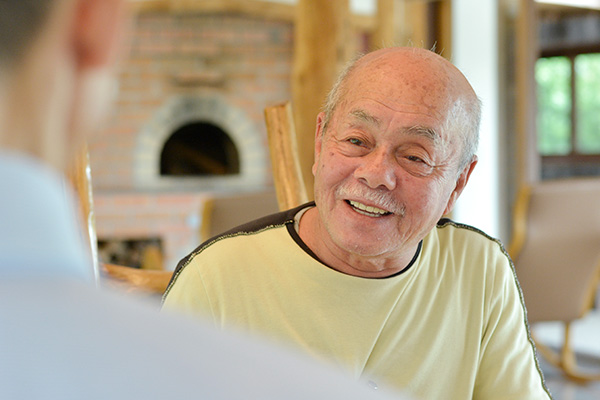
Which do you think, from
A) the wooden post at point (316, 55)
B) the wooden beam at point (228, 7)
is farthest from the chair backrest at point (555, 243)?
the wooden beam at point (228, 7)

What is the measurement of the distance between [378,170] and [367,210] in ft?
0.24

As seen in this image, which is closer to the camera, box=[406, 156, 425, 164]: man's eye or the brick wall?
box=[406, 156, 425, 164]: man's eye

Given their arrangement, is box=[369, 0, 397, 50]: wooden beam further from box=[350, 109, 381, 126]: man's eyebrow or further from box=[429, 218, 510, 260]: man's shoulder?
box=[350, 109, 381, 126]: man's eyebrow

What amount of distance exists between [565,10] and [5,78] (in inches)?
249

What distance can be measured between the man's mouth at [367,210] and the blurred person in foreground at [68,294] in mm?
941

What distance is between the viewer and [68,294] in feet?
0.89

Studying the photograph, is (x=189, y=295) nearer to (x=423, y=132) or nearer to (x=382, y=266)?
(x=382, y=266)

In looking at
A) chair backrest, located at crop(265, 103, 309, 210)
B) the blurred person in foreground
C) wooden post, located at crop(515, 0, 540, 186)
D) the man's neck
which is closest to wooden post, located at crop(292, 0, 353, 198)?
chair backrest, located at crop(265, 103, 309, 210)

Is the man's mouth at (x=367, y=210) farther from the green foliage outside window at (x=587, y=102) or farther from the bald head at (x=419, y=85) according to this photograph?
the green foliage outside window at (x=587, y=102)

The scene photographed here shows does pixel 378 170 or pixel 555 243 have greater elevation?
pixel 378 170

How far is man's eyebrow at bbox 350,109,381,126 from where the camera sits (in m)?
1.24

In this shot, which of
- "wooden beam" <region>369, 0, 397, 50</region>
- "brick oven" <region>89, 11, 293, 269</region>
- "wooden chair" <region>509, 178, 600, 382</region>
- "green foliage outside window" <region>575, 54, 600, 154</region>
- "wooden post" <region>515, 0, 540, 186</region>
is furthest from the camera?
"brick oven" <region>89, 11, 293, 269</region>

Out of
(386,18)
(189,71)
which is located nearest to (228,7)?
(189,71)

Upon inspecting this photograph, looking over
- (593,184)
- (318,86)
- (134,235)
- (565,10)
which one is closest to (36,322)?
(318,86)
